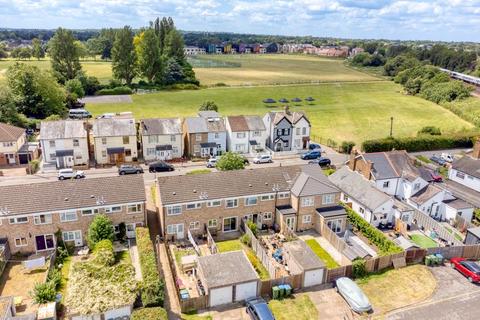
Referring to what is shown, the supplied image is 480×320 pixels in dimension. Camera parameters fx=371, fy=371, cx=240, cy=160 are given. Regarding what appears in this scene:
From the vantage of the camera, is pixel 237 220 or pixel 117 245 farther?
pixel 237 220

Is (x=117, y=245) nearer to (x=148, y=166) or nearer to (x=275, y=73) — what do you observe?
(x=148, y=166)

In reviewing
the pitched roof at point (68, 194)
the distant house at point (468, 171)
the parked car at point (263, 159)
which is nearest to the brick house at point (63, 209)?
the pitched roof at point (68, 194)

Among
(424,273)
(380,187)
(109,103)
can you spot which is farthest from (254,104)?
(424,273)

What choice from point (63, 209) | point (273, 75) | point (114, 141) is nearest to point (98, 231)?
point (63, 209)

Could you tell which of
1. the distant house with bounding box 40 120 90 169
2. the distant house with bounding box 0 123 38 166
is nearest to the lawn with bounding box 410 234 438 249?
the distant house with bounding box 40 120 90 169

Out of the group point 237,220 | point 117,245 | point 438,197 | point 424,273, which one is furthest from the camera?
point 438,197

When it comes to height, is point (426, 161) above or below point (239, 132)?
below

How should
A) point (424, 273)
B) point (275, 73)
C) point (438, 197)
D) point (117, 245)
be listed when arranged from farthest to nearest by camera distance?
point (275, 73) < point (438, 197) < point (117, 245) < point (424, 273)
